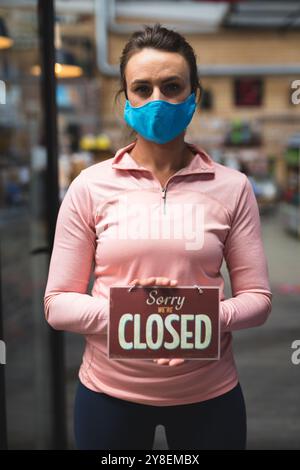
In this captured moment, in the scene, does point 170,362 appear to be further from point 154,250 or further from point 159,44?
point 159,44

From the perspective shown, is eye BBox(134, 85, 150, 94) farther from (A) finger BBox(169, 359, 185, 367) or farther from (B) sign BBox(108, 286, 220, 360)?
(A) finger BBox(169, 359, 185, 367)

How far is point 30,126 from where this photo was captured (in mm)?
3609

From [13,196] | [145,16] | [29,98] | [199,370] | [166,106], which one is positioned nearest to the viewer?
[166,106]

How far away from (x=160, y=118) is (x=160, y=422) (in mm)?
639

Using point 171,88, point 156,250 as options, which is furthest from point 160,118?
point 156,250

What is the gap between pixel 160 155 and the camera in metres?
1.29

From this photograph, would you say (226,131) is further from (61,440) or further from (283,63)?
(61,440)

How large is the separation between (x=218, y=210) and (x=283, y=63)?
14675mm

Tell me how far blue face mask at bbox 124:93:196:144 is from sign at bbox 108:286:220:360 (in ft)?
0.99

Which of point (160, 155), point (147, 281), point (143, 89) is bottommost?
point (147, 281)

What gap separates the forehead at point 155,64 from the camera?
1219 millimetres

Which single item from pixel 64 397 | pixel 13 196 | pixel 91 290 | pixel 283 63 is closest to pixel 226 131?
pixel 283 63

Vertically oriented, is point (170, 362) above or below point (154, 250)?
below

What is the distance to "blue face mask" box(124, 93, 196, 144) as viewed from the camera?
1216 mm
